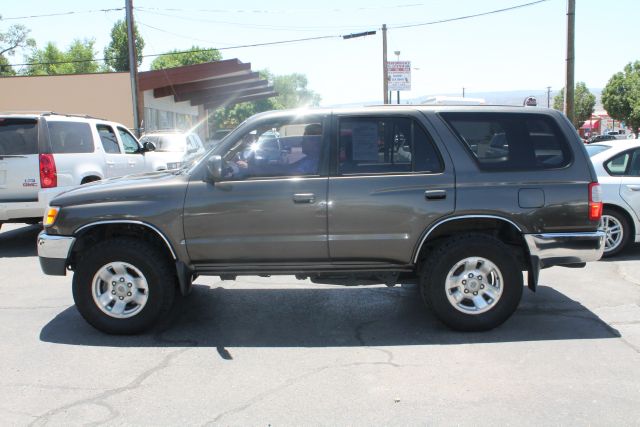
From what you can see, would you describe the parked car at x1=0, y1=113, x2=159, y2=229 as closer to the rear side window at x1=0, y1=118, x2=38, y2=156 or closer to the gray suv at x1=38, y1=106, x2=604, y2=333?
the rear side window at x1=0, y1=118, x2=38, y2=156

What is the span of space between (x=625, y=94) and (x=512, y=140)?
57.7 metres

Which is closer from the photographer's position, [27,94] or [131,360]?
[131,360]

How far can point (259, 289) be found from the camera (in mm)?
6398

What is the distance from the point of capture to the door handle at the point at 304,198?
4691 millimetres

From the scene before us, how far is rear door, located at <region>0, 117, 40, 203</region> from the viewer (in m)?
8.07

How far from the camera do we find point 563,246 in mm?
4770

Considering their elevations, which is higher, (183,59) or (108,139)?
(183,59)

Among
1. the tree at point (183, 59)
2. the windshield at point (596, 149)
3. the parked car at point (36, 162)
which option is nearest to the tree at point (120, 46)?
the tree at point (183, 59)

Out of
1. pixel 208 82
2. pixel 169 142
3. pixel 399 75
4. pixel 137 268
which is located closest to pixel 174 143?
pixel 169 142

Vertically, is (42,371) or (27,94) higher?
(27,94)

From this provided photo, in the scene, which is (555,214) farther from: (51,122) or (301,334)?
(51,122)

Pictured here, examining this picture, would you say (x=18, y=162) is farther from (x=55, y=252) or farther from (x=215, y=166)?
(x=215, y=166)

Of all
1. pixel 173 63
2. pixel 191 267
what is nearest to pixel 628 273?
pixel 191 267

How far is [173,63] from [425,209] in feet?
268
